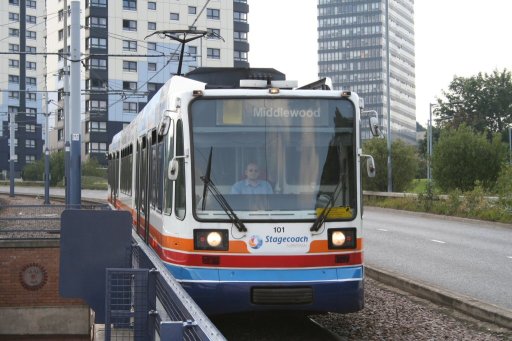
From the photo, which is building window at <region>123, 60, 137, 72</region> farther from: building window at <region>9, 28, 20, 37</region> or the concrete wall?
the concrete wall

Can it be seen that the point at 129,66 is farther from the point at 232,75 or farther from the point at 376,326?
the point at 376,326

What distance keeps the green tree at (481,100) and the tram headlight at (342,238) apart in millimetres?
82755

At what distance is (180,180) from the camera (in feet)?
29.4

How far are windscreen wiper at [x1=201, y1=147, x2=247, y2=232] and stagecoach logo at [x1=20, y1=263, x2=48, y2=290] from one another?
1667cm

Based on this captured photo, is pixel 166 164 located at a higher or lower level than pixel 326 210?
higher

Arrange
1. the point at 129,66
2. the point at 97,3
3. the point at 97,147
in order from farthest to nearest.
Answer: the point at 97,147, the point at 129,66, the point at 97,3

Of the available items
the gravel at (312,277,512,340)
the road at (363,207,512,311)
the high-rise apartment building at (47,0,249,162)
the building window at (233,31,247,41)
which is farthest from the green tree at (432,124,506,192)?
the building window at (233,31,247,41)

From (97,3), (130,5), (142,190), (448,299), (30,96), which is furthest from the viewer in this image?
(30,96)

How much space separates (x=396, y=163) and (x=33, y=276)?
20963 millimetres

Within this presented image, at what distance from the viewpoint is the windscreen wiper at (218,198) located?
28.2 ft

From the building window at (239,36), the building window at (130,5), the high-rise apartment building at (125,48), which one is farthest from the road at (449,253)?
the building window at (239,36)

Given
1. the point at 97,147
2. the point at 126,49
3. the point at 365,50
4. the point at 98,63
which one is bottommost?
the point at 97,147

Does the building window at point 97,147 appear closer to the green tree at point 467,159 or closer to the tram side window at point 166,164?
the green tree at point 467,159

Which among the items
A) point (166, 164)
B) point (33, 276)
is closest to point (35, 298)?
point (33, 276)
